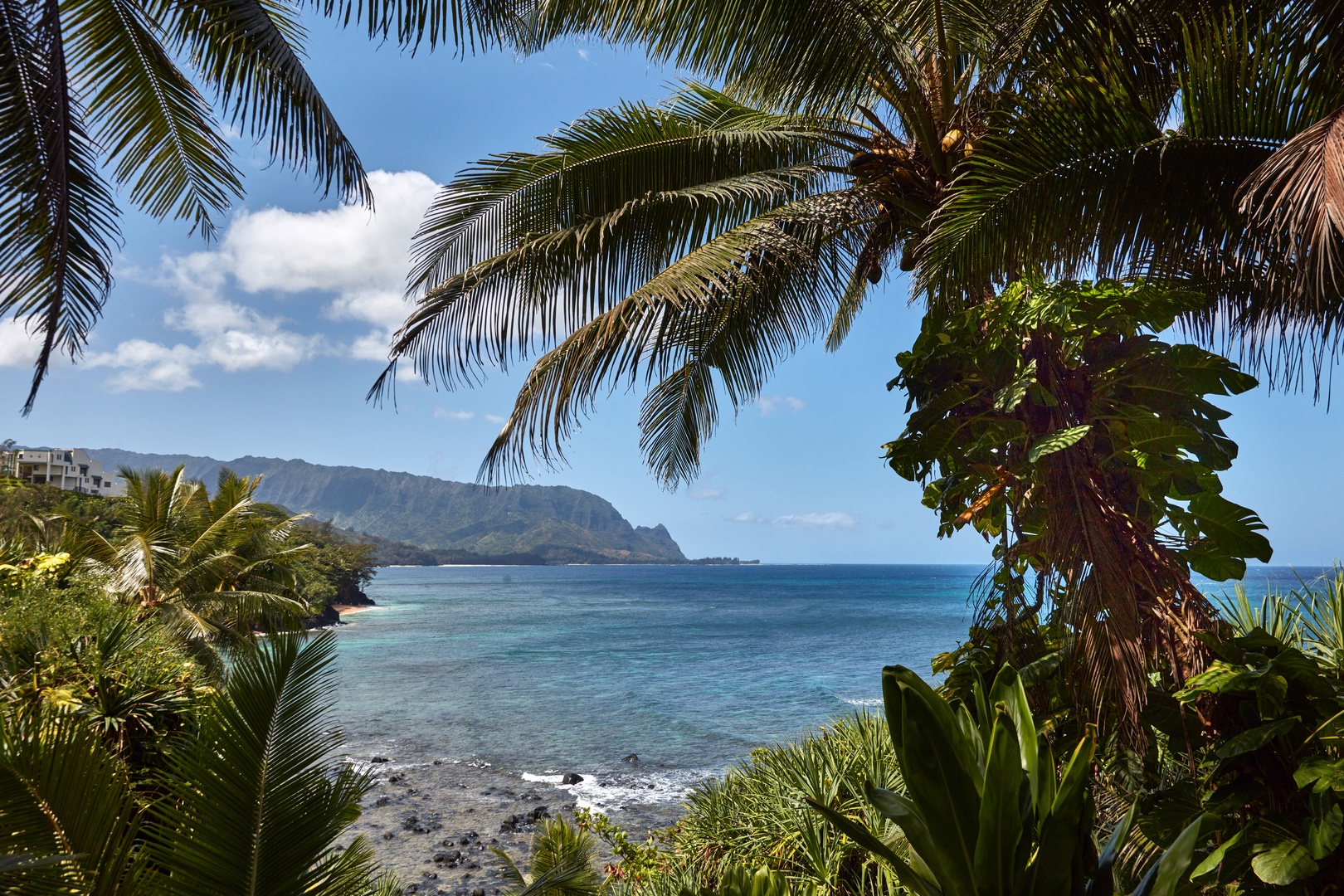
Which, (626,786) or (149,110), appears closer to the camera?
(149,110)

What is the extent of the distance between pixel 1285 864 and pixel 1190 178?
259 centimetres

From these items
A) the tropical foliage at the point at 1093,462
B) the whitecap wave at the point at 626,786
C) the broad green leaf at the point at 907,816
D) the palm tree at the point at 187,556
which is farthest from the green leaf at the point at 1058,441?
the palm tree at the point at 187,556

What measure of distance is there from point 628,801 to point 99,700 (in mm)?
10944

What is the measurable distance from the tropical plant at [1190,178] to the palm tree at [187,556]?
14652 millimetres

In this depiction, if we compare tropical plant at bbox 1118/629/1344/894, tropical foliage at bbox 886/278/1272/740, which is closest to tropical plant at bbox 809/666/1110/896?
tropical plant at bbox 1118/629/1344/894

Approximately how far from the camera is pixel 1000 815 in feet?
6.22

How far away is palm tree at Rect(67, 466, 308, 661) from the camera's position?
47.6 ft

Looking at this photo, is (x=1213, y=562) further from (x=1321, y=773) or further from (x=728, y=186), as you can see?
(x=728, y=186)

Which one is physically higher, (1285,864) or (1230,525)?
(1230,525)

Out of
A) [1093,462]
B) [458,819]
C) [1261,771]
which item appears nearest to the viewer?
[1261,771]

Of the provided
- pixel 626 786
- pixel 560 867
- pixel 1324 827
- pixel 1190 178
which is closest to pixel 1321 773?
pixel 1324 827

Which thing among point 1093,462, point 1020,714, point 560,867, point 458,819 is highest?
point 1093,462

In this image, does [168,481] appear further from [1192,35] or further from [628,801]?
[1192,35]

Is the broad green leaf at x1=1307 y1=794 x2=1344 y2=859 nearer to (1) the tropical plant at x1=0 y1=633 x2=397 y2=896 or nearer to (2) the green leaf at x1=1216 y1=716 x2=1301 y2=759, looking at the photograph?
(2) the green leaf at x1=1216 y1=716 x2=1301 y2=759
